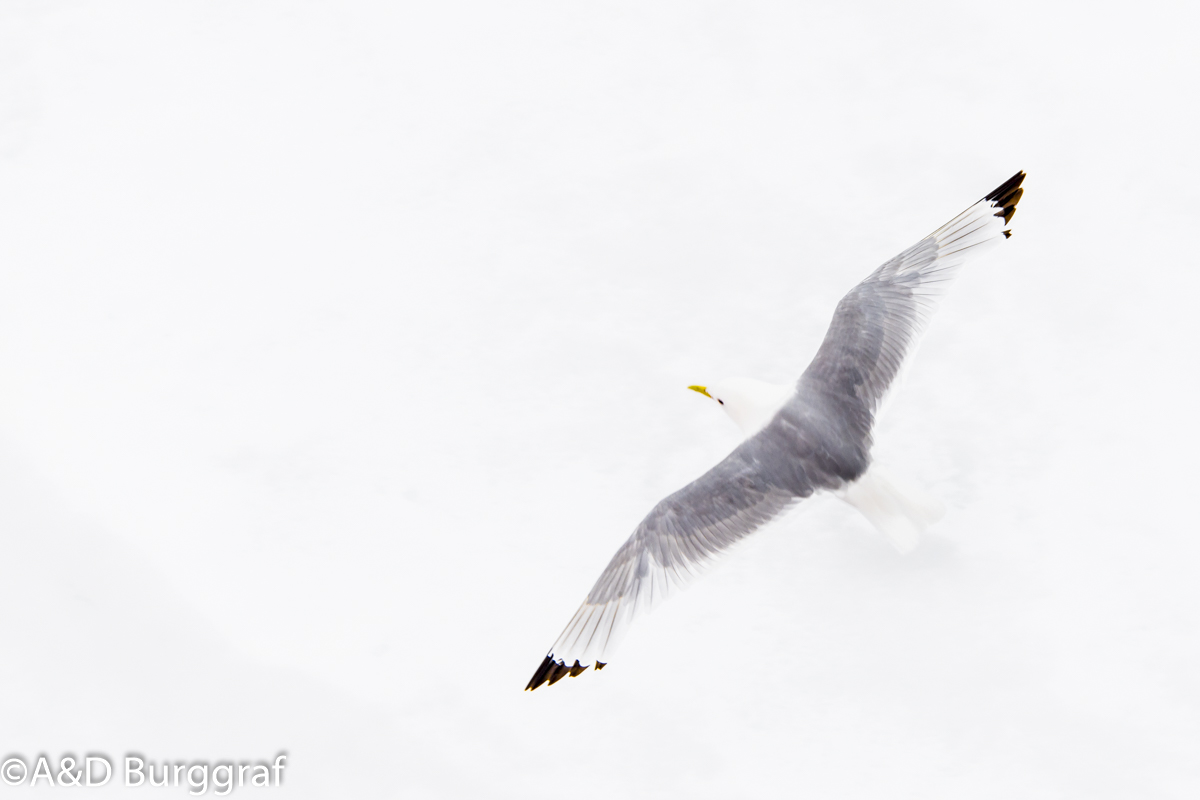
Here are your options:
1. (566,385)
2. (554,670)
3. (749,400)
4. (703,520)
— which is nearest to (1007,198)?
(749,400)

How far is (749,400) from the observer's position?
2.58m

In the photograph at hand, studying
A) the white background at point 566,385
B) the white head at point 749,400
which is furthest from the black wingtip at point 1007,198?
the white head at point 749,400

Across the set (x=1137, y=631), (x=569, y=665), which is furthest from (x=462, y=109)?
(x=1137, y=631)

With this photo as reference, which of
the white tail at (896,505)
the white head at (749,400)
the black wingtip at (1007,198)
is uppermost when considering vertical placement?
the black wingtip at (1007,198)

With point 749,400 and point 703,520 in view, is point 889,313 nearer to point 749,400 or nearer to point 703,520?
point 749,400

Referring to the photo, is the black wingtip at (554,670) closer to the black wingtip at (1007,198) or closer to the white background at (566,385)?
the white background at (566,385)

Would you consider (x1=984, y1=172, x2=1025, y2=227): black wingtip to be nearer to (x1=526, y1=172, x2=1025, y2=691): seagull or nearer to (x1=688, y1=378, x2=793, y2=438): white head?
(x1=526, y1=172, x2=1025, y2=691): seagull

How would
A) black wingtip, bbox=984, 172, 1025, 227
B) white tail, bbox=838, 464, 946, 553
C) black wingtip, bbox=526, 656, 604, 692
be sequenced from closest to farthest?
black wingtip, bbox=526, 656, 604, 692 → white tail, bbox=838, 464, 946, 553 → black wingtip, bbox=984, 172, 1025, 227

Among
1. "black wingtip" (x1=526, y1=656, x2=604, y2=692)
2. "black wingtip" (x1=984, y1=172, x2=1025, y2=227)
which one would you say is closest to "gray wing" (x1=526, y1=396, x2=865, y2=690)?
"black wingtip" (x1=526, y1=656, x2=604, y2=692)

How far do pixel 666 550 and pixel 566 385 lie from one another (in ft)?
2.53

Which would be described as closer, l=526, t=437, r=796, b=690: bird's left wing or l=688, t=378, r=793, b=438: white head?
l=526, t=437, r=796, b=690: bird's left wing

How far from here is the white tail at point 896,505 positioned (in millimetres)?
2438

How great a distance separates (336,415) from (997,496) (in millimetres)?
1614

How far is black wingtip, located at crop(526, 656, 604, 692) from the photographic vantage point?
2324mm
